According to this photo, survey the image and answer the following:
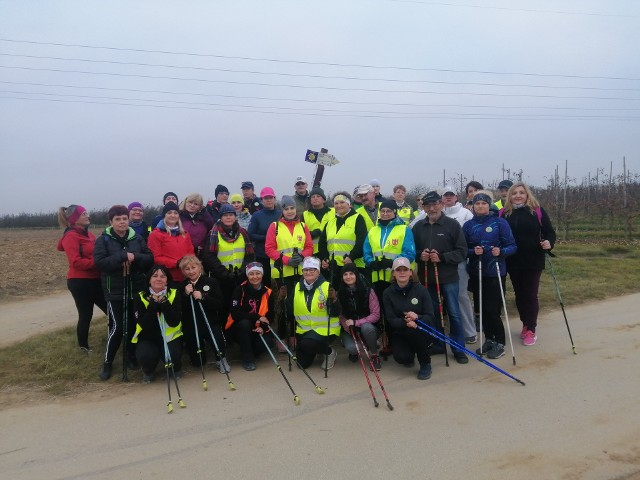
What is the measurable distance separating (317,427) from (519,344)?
344cm

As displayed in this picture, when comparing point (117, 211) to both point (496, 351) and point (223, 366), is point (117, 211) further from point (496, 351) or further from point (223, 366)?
point (496, 351)

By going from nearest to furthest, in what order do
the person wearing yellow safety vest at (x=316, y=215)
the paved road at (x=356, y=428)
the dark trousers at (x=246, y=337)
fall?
1. the paved road at (x=356, y=428)
2. the dark trousers at (x=246, y=337)
3. the person wearing yellow safety vest at (x=316, y=215)

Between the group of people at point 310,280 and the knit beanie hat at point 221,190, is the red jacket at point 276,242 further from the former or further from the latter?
the knit beanie hat at point 221,190

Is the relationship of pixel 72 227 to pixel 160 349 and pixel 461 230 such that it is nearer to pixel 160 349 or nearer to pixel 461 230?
pixel 160 349

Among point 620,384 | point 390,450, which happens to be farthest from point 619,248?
point 390,450

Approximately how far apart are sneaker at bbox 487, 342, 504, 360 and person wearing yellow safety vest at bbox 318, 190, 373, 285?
1825mm

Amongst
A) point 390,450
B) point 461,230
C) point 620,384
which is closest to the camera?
point 390,450

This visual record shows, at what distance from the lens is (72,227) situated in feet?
19.8

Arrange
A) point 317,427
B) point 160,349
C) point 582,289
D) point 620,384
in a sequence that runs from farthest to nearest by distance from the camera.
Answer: point 582,289 → point 160,349 → point 620,384 → point 317,427

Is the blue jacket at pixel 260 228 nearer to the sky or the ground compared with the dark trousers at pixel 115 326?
nearer to the sky

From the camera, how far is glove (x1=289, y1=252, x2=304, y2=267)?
6.00 meters

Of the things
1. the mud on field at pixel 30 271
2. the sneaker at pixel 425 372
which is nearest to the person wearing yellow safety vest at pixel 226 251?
the sneaker at pixel 425 372

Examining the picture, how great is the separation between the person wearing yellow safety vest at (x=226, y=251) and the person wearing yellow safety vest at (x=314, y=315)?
1.02 meters

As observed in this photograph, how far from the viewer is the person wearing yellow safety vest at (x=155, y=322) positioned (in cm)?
523
